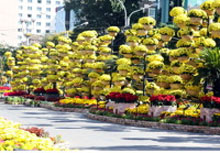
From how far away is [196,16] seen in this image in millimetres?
25312

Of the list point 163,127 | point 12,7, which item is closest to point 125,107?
point 163,127

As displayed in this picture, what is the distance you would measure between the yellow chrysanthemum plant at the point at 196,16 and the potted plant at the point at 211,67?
10.6 feet

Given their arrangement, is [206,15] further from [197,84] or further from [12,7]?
[12,7]

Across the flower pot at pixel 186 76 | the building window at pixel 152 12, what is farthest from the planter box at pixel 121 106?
the building window at pixel 152 12

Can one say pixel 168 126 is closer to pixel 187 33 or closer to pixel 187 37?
pixel 187 37

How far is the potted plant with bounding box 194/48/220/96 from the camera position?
22.2 meters

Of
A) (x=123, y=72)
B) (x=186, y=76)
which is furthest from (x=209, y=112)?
(x=123, y=72)

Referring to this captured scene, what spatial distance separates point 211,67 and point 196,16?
13.6 feet

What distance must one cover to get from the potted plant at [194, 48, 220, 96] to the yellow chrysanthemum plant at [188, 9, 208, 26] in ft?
10.6

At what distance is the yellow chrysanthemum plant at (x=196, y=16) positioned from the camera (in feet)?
83.0

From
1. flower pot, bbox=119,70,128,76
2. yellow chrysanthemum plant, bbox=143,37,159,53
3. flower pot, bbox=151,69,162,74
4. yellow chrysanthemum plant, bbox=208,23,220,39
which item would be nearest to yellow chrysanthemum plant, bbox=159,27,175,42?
yellow chrysanthemum plant, bbox=143,37,159,53

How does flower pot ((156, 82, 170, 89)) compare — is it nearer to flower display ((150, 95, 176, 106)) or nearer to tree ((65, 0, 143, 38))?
flower display ((150, 95, 176, 106))

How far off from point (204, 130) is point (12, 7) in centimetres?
8815

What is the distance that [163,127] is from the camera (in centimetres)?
2189
